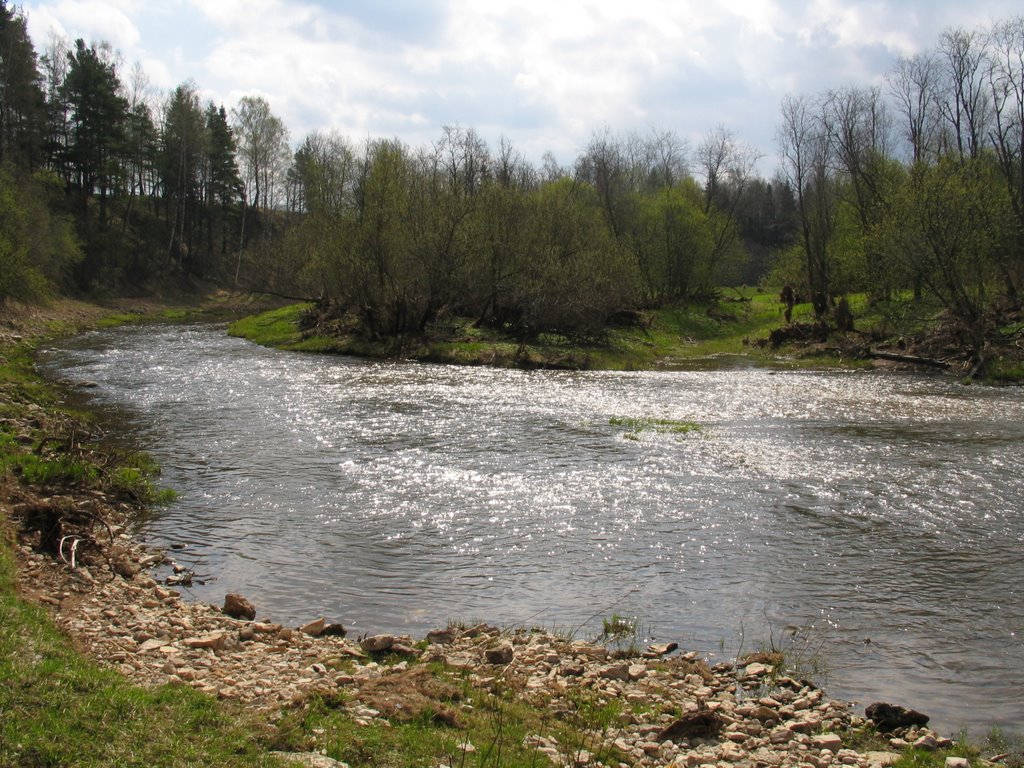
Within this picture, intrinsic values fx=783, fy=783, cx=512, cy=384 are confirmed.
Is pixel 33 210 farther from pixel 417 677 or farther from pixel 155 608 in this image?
pixel 417 677

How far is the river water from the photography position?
10.1 metres

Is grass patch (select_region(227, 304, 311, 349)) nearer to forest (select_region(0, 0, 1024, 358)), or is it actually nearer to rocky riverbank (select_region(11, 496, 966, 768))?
forest (select_region(0, 0, 1024, 358))

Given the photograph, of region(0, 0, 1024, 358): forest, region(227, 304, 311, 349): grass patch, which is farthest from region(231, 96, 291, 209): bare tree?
region(227, 304, 311, 349): grass patch

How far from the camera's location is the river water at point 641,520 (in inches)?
398

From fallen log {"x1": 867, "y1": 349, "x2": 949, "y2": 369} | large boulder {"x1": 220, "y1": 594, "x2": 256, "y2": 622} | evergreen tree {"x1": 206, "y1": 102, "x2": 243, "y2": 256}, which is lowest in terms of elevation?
large boulder {"x1": 220, "y1": 594, "x2": 256, "y2": 622}

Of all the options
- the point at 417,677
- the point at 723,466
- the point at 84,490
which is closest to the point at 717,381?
the point at 723,466

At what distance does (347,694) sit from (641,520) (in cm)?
833

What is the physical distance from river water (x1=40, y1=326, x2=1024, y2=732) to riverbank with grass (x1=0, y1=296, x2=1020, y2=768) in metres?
0.84

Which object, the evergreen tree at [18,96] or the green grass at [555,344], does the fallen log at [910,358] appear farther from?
the evergreen tree at [18,96]

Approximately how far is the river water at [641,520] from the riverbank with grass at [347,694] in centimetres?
84

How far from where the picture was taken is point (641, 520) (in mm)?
14734

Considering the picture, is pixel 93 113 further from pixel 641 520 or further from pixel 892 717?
pixel 892 717

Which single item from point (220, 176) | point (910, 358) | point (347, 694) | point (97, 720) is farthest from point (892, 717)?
point (220, 176)

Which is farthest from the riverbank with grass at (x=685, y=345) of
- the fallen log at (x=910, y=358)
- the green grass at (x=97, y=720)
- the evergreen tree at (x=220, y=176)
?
the evergreen tree at (x=220, y=176)
